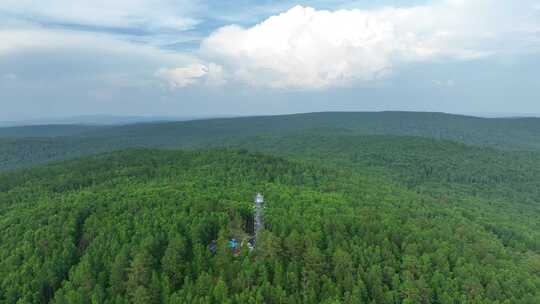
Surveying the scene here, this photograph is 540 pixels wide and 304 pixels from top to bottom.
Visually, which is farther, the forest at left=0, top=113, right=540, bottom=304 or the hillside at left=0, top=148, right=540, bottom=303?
the forest at left=0, top=113, right=540, bottom=304

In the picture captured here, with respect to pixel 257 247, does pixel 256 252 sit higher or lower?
lower

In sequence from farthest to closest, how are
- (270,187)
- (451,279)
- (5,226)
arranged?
(270,187), (5,226), (451,279)

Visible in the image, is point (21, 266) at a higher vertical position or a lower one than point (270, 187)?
lower

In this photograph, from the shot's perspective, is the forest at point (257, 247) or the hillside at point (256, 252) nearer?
the hillside at point (256, 252)

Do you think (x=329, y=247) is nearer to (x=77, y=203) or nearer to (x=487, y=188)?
(x=77, y=203)

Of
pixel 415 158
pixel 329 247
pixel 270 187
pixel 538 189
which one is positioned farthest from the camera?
pixel 415 158

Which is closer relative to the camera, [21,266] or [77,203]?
[21,266]

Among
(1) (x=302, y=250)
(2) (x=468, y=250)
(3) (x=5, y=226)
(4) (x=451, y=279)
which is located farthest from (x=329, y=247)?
(3) (x=5, y=226)

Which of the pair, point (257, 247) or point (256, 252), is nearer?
A: point (256, 252)
